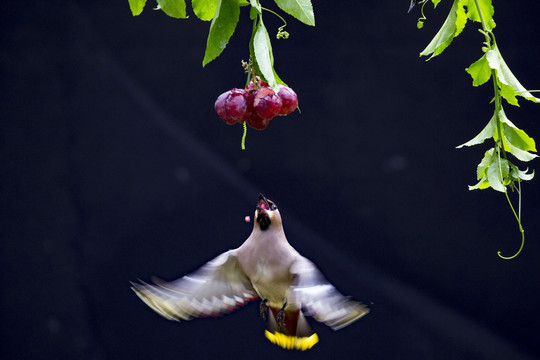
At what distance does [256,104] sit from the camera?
83 cm

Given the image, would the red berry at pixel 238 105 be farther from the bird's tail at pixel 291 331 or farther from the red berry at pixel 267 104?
the bird's tail at pixel 291 331

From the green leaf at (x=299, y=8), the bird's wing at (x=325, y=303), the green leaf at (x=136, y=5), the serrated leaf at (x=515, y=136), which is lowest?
the bird's wing at (x=325, y=303)

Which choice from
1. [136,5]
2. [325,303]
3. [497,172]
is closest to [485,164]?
[497,172]

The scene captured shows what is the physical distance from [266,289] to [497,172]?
38 centimetres

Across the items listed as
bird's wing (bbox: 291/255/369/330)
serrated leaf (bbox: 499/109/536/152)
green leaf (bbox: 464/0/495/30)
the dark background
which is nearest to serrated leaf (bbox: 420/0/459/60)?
green leaf (bbox: 464/0/495/30)

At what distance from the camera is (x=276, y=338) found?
114 centimetres

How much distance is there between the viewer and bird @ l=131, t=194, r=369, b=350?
96 cm

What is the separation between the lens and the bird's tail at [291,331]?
3.72 feet

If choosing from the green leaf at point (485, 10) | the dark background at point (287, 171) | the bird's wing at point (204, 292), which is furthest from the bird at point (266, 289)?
the dark background at point (287, 171)

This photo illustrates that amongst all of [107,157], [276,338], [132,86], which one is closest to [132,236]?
[107,157]

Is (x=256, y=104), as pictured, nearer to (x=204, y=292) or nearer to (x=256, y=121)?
(x=256, y=121)

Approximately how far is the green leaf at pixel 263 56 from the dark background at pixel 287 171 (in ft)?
4.97

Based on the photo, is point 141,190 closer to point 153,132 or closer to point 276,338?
point 153,132

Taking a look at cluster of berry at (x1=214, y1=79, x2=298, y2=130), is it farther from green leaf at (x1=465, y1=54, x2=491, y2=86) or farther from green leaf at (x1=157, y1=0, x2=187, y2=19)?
green leaf at (x1=465, y1=54, x2=491, y2=86)
